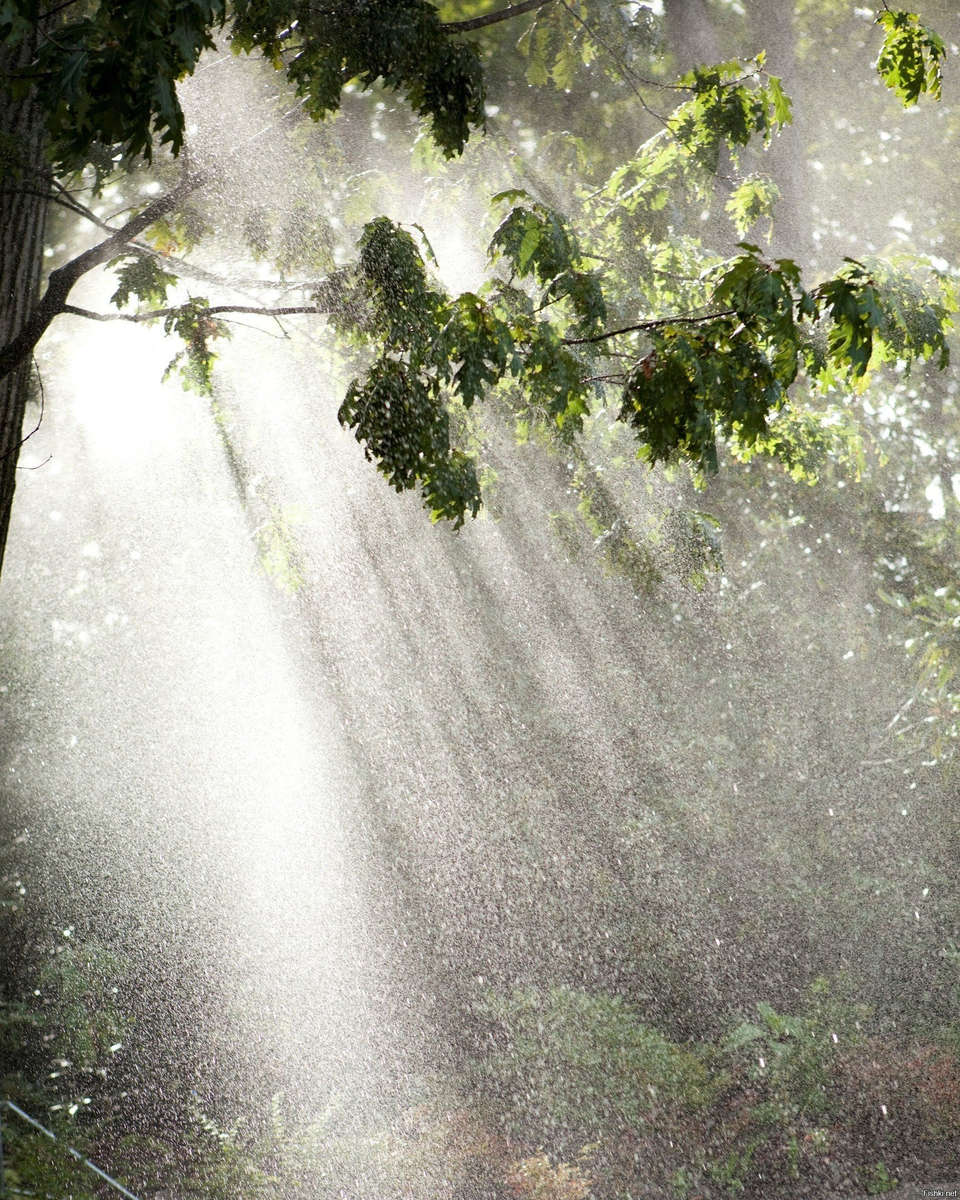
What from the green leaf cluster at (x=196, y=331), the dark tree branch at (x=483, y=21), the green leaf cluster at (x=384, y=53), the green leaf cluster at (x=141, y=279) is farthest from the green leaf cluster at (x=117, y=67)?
the green leaf cluster at (x=141, y=279)

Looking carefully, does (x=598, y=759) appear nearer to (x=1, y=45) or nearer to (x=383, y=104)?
(x=383, y=104)

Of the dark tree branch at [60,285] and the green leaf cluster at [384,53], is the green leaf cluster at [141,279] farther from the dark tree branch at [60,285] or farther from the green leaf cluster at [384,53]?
the green leaf cluster at [384,53]

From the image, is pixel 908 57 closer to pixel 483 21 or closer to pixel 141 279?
pixel 483 21

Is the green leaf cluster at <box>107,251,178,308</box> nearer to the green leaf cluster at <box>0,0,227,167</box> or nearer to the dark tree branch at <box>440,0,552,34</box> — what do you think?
the dark tree branch at <box>440,0,552,34</box>

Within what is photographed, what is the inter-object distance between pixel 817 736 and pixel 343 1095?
20.8ft

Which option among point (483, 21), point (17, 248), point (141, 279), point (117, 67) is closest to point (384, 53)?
point (483, 21)

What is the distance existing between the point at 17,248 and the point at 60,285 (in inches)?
12.5

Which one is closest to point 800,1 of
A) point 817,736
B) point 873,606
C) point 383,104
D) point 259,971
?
point 383,104

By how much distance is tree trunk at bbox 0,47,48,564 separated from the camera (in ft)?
9.17

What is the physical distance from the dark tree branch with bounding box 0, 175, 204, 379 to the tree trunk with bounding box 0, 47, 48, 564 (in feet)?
0.09

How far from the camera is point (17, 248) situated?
114 inches

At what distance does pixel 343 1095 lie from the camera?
779 cm

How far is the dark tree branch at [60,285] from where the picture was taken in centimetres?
282

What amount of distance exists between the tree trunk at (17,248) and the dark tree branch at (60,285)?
28mm
